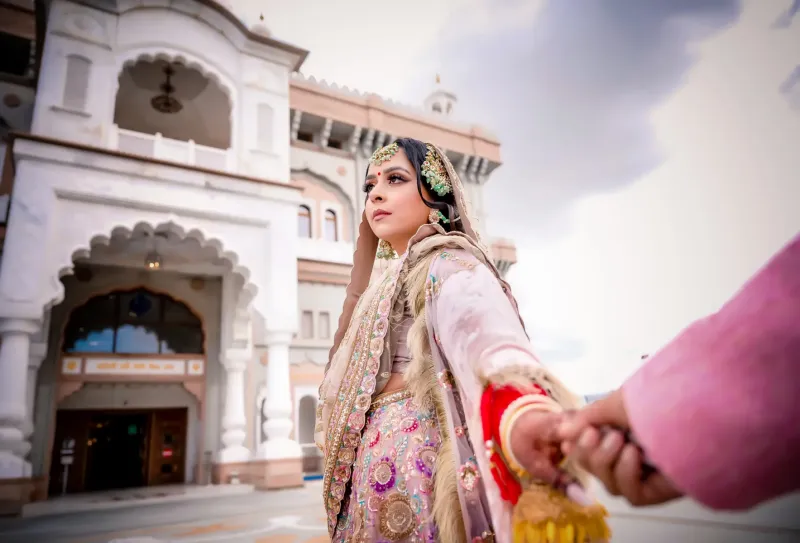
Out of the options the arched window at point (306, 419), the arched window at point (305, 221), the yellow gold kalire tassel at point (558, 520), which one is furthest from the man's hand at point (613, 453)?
the arched window at point (305, 221)

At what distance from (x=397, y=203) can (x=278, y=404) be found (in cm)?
671

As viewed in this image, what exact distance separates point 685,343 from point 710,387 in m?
0.05

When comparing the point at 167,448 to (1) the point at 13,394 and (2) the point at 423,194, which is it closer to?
(1) the point at 13,394

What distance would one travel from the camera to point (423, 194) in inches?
51.5

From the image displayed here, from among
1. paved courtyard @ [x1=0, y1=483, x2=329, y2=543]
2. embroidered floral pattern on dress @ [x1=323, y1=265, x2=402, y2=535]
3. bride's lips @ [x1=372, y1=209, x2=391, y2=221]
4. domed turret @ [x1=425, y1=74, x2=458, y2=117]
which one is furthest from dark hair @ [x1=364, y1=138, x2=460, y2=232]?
domed turret @ [x1=425, y1=74, x2=458, y2=117]

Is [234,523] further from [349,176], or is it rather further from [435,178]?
[349,176]

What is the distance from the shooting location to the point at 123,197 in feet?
22.1

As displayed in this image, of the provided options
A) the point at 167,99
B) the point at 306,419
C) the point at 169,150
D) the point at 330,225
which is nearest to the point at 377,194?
the point at 169,150

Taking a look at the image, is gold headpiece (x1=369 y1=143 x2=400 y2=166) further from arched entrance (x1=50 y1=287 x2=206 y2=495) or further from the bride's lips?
arched entrance (x1=50 y1=287 x2=206 y2=495)

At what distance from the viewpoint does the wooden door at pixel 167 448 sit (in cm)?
953

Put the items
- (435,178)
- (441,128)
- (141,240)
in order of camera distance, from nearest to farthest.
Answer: (435,178)
(141,240)
(441,128)

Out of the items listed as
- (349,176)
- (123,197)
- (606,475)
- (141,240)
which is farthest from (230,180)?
(606,475)

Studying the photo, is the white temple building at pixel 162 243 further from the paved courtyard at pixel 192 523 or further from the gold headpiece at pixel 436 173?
the gold headpiece at pixel 436 173

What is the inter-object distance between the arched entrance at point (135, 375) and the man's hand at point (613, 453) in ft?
33.4
